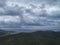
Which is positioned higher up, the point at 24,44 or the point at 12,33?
the point at 12,33

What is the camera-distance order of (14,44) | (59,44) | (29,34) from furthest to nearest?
(29,34), (59,44), (14,44)

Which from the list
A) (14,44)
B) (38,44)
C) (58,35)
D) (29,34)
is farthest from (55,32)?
(14,44)

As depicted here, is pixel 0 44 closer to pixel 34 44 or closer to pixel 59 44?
pixel 34 44

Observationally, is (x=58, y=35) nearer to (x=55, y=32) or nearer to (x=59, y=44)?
(x=55, y=32)

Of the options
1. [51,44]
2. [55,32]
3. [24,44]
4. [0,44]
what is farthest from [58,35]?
[0,44]

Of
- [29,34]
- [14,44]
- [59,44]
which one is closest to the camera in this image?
[14,44]

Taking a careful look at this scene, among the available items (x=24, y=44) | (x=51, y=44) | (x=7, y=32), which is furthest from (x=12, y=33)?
(x=51, y=44)

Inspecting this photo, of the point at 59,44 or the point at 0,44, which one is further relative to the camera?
the point at 59,44

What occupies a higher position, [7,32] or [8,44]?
[7,32]

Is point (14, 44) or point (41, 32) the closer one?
point (14, 44)
